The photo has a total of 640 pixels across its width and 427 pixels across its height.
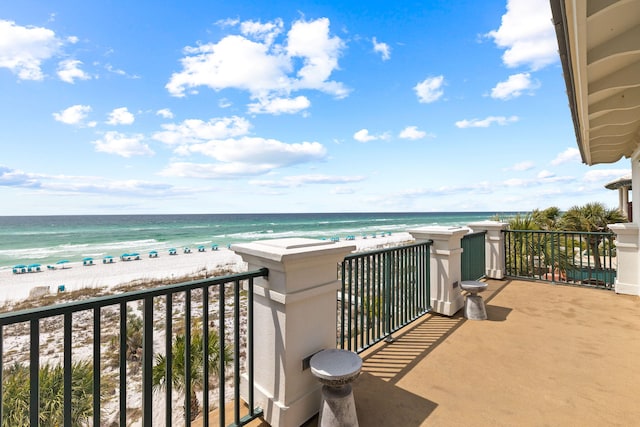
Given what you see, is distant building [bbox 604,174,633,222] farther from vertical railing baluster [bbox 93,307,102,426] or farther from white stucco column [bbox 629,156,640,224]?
vertical railing baluster [bbox 93,307,102,426]

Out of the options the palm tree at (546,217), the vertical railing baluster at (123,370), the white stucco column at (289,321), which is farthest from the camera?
the palm tree at (546,217)

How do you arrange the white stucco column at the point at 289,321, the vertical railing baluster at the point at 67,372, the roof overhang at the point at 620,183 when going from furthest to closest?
the roof overhang at the point at 620,183
the white stucco column at the point at 289,321
the vertical railing baluster at the point at 67,372

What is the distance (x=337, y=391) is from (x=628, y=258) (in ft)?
19.7

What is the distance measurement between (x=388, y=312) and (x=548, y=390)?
58.6 inches

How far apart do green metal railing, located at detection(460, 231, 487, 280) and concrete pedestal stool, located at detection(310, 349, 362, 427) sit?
3709mm

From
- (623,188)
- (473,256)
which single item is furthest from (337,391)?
(623,188)

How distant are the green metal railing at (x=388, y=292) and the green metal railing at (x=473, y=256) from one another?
1247 mm

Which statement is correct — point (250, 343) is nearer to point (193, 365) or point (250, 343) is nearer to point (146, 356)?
point (146, 356)

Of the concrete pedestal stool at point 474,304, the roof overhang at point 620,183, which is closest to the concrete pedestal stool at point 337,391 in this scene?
the concrete pedestal stool at point 474,304

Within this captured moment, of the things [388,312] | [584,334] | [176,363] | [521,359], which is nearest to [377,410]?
[388,312]

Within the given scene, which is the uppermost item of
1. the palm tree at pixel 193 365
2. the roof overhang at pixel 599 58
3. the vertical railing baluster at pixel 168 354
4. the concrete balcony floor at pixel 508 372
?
the roof overhang at pixel 599 58

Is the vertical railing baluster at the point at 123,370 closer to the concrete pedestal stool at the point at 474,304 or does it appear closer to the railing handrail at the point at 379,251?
the railing handrail at the point at 379,251

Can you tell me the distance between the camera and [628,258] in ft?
16.8

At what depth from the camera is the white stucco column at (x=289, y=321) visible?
6.67 feet
